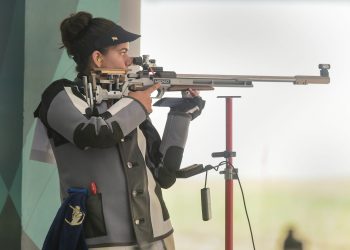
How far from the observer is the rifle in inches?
53.0

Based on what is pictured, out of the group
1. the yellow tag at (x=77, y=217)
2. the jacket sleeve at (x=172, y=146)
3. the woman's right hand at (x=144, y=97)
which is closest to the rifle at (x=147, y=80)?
the woman's right hand at (x=144, y=97)

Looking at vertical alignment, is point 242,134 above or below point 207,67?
below

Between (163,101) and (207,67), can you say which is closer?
(163,101)

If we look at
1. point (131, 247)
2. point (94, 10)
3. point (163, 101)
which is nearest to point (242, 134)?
point (163, 101)

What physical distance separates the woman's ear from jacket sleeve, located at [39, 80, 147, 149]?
0.12 m

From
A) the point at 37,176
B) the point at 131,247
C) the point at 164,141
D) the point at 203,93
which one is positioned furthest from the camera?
the point at 203,93

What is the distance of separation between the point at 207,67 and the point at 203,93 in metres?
0.12

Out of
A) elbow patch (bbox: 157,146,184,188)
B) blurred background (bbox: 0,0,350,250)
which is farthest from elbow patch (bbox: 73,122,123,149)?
blurred background (bbox: 0,0,350,250)

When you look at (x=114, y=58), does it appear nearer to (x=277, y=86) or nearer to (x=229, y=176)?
(x=229, y=176)

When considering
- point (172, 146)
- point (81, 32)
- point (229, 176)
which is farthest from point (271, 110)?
point (81, 32)

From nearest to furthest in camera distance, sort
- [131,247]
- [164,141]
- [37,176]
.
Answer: [131,247] < [164,141] < [37,176]

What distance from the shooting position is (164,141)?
4.81 ft

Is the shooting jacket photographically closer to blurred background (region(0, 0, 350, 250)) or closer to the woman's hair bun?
the woman's hair bun

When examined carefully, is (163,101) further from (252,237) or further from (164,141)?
(252,237)
